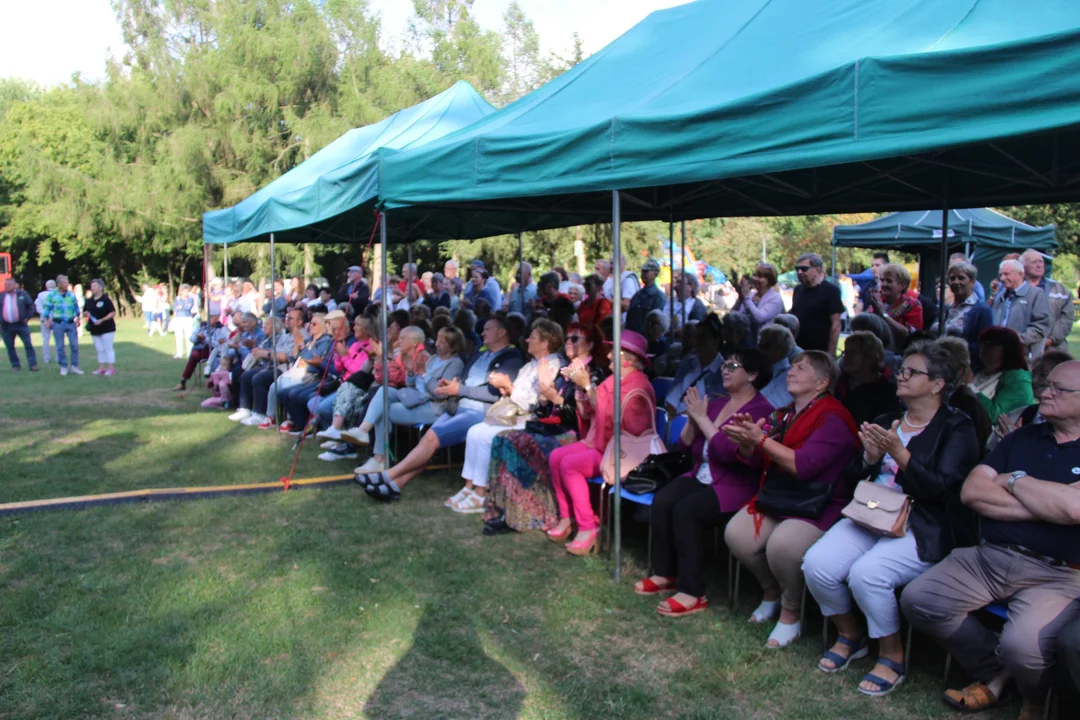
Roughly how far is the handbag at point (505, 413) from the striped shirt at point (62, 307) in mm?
11592

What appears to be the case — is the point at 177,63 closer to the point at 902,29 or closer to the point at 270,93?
the point at 270,93

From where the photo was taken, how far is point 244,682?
12.1ft

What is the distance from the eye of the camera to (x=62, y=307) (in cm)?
1493

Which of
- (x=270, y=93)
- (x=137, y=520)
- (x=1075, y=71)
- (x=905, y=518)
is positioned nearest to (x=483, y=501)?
(x=137, y=520)

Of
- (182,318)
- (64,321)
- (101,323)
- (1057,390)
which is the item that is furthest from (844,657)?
(182,318)

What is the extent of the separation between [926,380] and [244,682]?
10.1 ft

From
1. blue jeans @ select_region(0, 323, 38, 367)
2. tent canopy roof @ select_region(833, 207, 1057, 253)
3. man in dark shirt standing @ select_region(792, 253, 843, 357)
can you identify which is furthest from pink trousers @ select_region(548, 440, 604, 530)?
blue jeans @ select_region(0, 323, 38, 367)

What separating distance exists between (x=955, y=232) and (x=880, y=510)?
Result: 963 centimetres

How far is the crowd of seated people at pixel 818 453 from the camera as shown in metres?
3.26

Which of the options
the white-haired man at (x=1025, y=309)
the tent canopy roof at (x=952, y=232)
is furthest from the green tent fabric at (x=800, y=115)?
the tent canopy roof at (x=952, y=232)

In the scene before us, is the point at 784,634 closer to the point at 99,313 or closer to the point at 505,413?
the point at 505,413

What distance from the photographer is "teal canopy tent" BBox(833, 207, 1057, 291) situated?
1208 centimetres

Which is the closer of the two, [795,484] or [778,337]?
[795,484]

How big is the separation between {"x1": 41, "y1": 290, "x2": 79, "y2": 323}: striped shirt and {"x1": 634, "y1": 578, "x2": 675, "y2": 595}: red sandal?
13475mm
